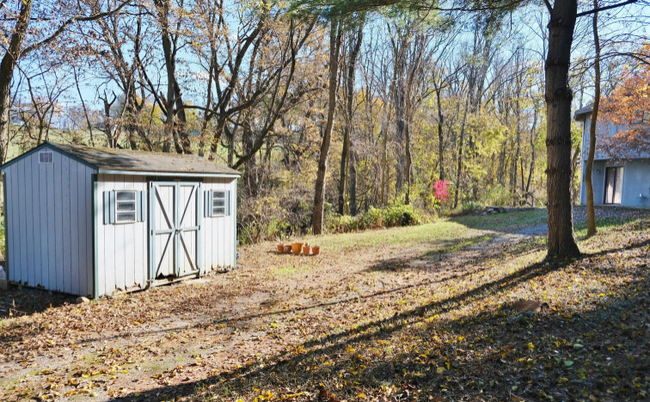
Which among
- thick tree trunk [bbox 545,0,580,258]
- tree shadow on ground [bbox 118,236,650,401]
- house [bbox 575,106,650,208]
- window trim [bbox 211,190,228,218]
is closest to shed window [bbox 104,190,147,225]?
window trim [bbox 211,190,228,218]

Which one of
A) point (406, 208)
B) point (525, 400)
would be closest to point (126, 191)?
point (525, 400)

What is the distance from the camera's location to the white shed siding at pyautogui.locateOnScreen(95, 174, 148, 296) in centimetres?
738

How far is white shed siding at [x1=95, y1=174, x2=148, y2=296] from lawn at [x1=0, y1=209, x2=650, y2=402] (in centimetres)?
41

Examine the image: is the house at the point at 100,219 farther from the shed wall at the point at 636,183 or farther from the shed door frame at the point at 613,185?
the shed door frame at the point at 613,185

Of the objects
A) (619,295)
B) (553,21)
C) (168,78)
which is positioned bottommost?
(619,295)

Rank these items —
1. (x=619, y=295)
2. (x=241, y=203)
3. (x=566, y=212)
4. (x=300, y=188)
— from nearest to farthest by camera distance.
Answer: (x=619, y=295), (x=566, y=212), (x=241, y=203), (x=300, y=188)

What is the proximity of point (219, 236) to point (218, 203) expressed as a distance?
0.80 m

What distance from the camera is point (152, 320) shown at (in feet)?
21.1

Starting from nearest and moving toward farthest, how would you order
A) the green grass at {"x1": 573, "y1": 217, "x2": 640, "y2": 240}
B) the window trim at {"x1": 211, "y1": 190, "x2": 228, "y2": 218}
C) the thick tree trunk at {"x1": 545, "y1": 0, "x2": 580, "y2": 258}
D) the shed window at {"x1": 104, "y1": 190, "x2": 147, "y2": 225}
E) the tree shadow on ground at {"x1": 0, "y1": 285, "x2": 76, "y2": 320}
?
the thick tree trunk at {"x1": 545, "y1": 0, "x2": 580, "y2": 258} → the tree shadow on ground at {"x1": 0, "y1": 285, "x2": 76, "y2": 320} → the shed window at {"x1": 104, "y1": 190, "x2": 147, "y2": 225} → the window trim at {"x1": 211, "y1": 190, "x2": 228, "y2": 218} → the green grass at {"x1": 573, "y1": 217, "x2": 640, "y2": 240}

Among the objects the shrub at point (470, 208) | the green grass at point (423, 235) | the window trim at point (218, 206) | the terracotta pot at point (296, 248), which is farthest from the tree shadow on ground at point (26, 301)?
the shrub at point (470, 208)

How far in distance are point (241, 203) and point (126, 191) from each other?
6.81m

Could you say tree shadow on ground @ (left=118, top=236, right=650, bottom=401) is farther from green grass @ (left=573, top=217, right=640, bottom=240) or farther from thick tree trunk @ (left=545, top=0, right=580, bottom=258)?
green grass @ (left=573, top=217, right=640, bottom=240)

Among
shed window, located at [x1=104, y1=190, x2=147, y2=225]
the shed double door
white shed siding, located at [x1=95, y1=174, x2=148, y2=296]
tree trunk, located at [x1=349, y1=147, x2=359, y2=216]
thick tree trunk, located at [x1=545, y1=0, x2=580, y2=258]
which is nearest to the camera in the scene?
thick tree trunk, located at [x1=545, y1=0, x2=580, y2=258]

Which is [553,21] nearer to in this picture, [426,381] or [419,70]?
[426,381]
